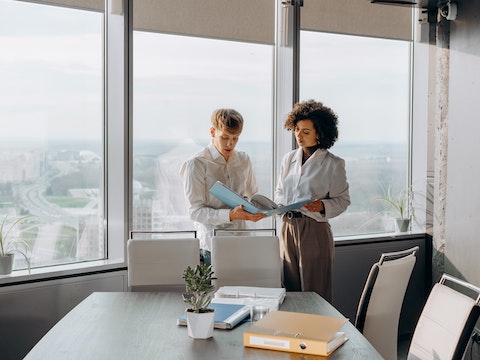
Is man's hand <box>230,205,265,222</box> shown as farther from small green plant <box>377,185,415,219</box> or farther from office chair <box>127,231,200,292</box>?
small green plant <box>377,185,415,219</box>

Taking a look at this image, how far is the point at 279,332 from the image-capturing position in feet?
7.91

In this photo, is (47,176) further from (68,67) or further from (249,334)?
(249,334)

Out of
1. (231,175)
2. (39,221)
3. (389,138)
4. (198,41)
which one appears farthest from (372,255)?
(39,221)

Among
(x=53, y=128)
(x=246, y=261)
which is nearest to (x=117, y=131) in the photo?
(x=53, y=128)

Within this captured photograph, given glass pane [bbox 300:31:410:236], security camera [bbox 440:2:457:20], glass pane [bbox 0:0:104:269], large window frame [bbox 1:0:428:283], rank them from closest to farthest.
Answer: glass pane [bbox 0:0:104:269]
large window frame [bbox 1:0:428:283]
security camera [bbox 440:2:457:20]
glass pane [bbox 300:31:410:236]

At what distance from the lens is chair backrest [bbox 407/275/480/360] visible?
2316 millimetres

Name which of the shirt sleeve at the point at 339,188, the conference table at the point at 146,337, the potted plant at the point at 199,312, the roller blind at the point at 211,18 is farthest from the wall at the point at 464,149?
the potted plant at the point at 199,312

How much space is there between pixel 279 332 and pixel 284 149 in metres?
2.79

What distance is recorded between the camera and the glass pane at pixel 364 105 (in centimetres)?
529

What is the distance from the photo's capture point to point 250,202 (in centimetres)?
383

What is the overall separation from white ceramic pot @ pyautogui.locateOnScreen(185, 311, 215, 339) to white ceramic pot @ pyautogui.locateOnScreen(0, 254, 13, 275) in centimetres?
187

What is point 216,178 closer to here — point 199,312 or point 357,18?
point 199,312

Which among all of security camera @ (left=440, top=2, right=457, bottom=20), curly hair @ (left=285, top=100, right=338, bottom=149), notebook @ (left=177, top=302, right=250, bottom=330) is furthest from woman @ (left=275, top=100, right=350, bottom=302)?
security camera @ (left=440, top=2, right=457, bottom=20)

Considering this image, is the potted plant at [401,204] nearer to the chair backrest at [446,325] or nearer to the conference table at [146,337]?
the conference table at [146,337]
